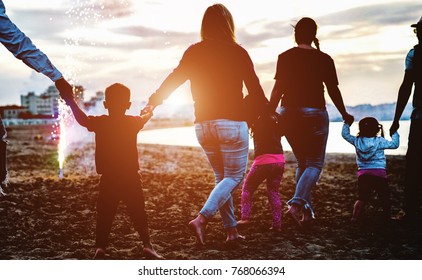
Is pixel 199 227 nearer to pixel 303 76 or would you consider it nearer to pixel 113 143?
pixel 113 143

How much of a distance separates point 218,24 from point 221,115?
2.44 feet

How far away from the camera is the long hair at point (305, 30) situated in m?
4.96

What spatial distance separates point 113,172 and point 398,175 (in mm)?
6965

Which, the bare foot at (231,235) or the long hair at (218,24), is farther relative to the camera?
the bare foot at (231,235)

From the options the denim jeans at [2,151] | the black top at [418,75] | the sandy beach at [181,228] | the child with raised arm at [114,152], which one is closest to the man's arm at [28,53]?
the child with raised arm at [114,152]

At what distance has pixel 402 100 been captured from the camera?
5230mm

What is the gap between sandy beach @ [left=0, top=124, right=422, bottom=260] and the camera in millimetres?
4527

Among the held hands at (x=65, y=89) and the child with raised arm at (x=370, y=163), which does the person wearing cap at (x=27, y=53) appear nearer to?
the held hands at (x=65, y=89)

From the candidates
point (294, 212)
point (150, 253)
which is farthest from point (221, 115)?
point (294, 212)

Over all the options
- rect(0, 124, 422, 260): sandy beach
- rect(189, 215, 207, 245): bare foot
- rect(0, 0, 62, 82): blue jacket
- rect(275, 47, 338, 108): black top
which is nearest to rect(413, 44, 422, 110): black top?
rect(275, 47, 338, 108): black top
